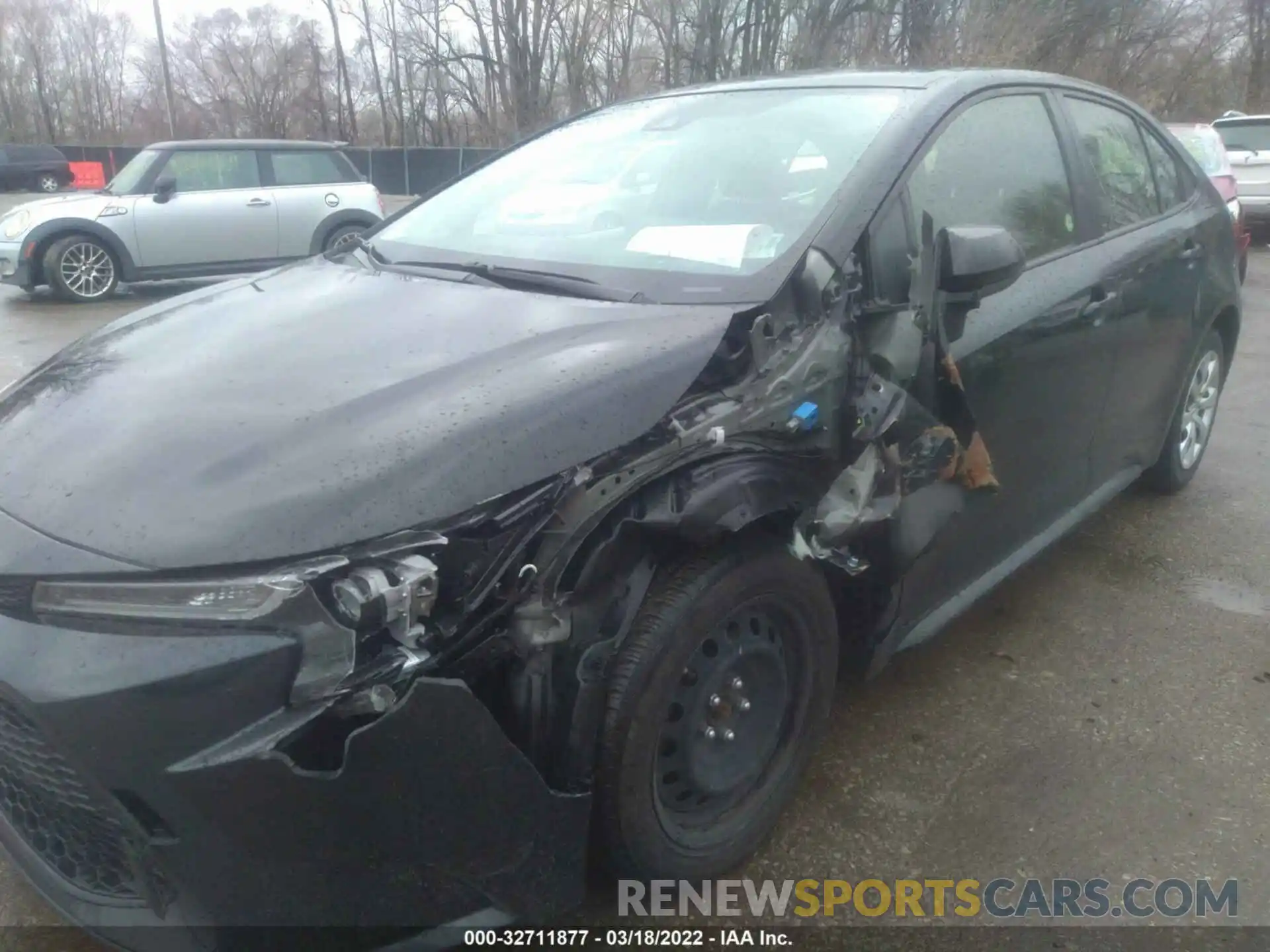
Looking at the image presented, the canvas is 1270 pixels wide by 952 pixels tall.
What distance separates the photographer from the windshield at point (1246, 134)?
14.6 m

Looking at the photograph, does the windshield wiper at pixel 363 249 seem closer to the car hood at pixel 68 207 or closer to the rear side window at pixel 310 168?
the car hood at pixel 68 207

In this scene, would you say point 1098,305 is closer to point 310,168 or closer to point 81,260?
point 81,260

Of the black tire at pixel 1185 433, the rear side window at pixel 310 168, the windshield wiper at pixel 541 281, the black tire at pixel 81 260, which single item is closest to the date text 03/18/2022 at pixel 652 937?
the windshield wiper at pixel 541 281

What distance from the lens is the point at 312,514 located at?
5.16ft

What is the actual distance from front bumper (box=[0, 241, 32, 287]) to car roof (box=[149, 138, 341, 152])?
1.70 metres

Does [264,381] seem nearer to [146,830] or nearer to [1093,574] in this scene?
[146,830]

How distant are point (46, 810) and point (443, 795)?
71cm

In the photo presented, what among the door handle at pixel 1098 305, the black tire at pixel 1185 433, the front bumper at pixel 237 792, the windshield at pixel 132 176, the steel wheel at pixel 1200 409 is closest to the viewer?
the front bumper at pixel 237 792

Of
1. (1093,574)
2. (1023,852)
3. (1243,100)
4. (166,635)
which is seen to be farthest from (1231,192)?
(1243,100)

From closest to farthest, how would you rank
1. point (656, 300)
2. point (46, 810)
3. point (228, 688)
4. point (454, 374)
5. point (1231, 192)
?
point (228, 688), point (46, 810), point (454, 374), point (656, 300), point (1231, 192)

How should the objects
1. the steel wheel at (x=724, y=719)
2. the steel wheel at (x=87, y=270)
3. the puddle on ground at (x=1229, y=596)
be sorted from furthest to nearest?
the steel wheel at (x=87, y=270), the puddle on ground at (x=1229, y=596), the steel wheel at (x=724, y=719)

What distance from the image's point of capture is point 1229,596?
3.61m

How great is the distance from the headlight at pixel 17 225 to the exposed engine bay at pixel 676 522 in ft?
33.3

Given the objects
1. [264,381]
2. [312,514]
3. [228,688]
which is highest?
[264,381]
